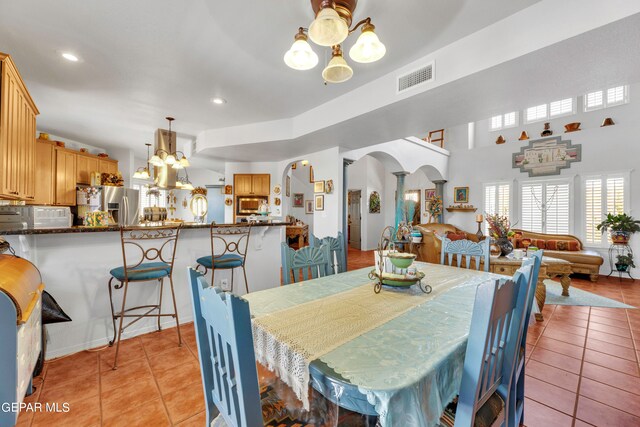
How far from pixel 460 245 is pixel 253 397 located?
88.8 inches

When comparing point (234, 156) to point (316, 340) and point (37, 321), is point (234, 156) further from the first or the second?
point (316, 340)

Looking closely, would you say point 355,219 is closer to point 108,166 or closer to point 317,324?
point 108,166

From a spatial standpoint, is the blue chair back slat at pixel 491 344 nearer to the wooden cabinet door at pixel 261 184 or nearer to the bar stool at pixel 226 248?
the bar stool at pixel 226 248

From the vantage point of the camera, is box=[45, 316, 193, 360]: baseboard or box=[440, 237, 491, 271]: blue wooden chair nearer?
box=[45, 316, 193, 360]: baseboard

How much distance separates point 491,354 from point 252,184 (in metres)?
5.70

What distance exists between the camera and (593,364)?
2084 mm

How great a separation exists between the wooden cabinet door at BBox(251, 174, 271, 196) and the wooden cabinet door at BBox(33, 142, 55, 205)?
11.3 feet

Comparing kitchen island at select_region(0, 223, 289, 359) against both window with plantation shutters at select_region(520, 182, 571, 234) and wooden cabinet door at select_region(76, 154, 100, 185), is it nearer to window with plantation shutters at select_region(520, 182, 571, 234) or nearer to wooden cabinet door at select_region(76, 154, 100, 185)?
wooden cabinet door at select_region(76, 154, 100, 185)

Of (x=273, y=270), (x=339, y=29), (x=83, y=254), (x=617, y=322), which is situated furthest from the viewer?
(x=273, y=270)

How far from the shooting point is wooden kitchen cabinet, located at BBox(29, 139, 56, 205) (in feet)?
14.2

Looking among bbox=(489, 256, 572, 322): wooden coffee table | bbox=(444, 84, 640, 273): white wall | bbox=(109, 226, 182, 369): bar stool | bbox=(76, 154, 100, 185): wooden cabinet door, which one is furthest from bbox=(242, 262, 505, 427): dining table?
bbox=(444, 84, 640, 273): white wall

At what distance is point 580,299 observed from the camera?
3666mm

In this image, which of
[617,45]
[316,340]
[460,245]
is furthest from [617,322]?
[316,340]

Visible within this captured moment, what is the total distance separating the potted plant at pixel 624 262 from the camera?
483cm
